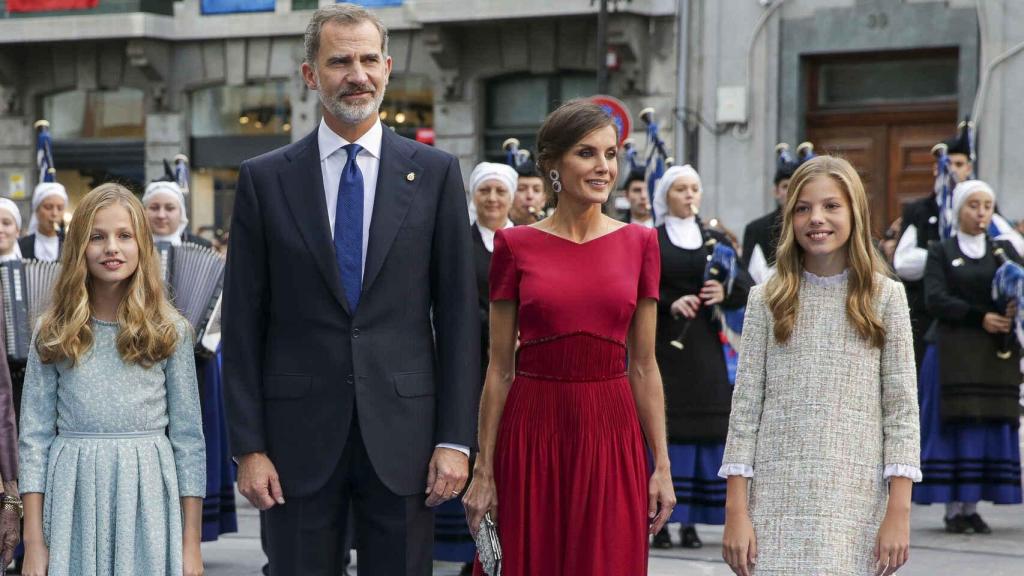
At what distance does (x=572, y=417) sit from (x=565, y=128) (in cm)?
87

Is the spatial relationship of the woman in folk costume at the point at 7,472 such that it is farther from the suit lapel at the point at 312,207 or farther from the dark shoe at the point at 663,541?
the dark shoe at the point at 663,541

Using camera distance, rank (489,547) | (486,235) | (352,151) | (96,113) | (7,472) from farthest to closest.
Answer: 1. (96,113)
2. (486,235)
3. (7,472)
4. (489,547)
5. (352,151)

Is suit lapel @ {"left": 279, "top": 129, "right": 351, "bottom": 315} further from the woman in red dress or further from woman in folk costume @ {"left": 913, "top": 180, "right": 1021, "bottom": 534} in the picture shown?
woman in folk costume @ {"left": 913, "top": 180, "right": 1021, "bottom": 534}

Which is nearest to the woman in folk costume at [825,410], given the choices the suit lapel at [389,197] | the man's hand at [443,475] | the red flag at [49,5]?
the man's hand at [443,475]

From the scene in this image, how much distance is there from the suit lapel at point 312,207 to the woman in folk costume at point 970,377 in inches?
246

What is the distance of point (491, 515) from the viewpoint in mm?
5227

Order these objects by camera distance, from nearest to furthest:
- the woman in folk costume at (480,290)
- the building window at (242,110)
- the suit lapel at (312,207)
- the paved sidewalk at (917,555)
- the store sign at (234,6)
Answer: the suit lapel at (312,207), the woman in folk costume at (480,290), the paved sidewalk at (917,555), the store sign at (234,6), the building window at (242,110)

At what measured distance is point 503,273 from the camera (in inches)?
208

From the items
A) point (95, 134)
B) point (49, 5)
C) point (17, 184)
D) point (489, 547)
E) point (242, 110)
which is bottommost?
point (489, 547)

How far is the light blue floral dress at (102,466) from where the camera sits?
17.4 feet

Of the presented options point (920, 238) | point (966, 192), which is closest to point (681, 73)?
point (920, 238)

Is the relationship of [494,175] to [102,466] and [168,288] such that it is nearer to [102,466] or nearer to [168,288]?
[168,288]

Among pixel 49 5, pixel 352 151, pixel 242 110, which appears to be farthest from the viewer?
pixel 49 5

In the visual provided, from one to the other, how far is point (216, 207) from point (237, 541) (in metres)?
16.6
